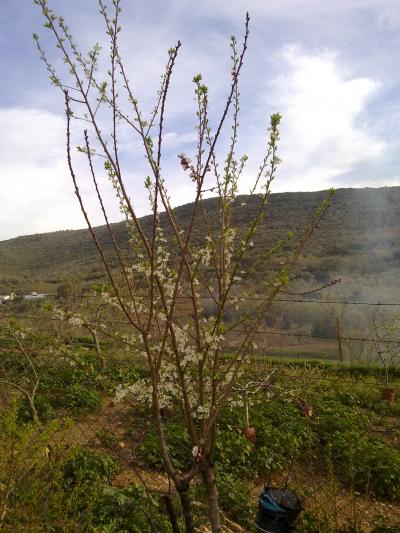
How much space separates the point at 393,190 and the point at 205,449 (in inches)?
1845

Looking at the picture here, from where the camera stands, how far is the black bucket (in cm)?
350

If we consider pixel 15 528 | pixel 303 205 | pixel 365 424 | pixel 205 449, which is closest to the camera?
pixel 205 449

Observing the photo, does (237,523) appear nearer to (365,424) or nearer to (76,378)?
(365,424)

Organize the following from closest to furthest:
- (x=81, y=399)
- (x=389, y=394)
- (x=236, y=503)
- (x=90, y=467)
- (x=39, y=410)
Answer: (x=236, y=503) < (x=90, y=467) < (x=39, y=410) < (x=81, y=399) < (x=389, y=394)

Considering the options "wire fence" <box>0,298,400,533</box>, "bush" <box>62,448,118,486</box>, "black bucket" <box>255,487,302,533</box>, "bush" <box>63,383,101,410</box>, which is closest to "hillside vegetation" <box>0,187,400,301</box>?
"bush" <box>63,383,101,410</box>

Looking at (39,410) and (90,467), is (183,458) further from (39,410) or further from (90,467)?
(39,410)

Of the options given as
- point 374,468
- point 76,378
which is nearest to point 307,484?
→ point 374,468

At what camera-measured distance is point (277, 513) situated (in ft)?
11.4

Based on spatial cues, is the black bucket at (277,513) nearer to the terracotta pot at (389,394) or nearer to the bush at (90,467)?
the bush at (90,467)

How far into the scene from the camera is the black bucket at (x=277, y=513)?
3.50 m

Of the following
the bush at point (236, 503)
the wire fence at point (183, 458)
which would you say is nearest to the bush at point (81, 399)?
the wire fence at point (183, 458)

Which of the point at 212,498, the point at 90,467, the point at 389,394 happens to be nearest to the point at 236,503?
the point at 90,467

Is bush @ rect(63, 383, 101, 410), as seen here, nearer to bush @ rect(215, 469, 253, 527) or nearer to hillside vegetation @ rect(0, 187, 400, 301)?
bush @ rect(215, 469, 253, 527)

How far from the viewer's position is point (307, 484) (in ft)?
17.6
